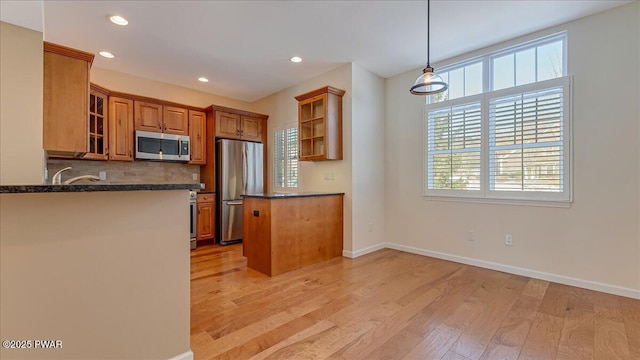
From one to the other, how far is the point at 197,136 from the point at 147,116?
A: 82 centimetres

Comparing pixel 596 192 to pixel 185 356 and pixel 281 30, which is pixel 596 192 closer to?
pixel 281 30

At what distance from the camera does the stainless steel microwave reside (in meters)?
4.42

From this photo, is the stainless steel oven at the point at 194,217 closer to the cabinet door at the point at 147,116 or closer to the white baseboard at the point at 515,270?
the cabinet door at the point at 147,116

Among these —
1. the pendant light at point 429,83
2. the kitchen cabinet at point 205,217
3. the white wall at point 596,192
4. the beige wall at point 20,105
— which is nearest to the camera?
the beige wall at point 20,105

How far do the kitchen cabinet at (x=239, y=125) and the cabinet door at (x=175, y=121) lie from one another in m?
0.52

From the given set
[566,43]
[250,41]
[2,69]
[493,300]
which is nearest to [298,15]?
[250,41]

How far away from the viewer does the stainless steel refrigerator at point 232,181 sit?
195 inches

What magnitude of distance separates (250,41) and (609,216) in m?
4.32

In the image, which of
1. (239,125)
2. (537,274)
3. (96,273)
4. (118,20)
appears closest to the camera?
(96,273)

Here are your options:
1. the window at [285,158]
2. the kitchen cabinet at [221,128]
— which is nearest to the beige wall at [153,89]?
the kitchen cabinet at [221,128]

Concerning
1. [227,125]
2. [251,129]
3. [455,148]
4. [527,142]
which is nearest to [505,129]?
[527,142]

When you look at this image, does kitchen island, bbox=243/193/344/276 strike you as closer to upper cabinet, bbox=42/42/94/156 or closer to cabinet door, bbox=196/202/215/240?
cabinet door, bbox=196/202/215/240

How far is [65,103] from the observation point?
2.81 m

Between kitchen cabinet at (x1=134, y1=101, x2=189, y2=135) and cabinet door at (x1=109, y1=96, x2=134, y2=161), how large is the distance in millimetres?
104
